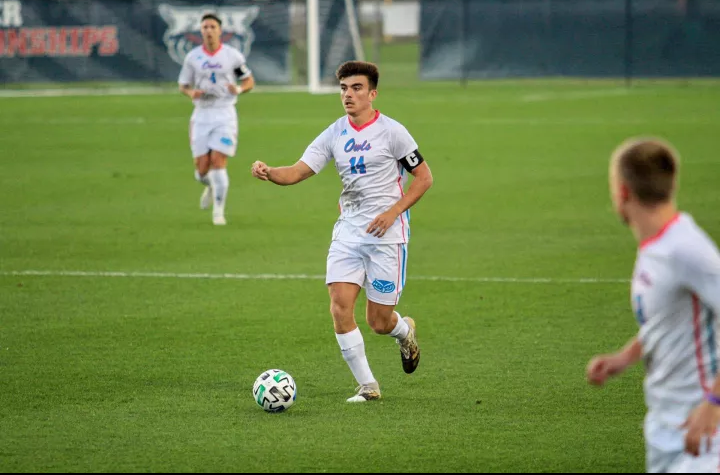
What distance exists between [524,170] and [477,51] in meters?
19.7

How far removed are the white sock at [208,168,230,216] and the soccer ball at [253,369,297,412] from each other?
832 centimetres

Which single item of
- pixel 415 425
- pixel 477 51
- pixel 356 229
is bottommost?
pixel 415 425

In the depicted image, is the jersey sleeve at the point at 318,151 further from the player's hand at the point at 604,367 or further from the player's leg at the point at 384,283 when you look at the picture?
the player's hand at the point at 604,367

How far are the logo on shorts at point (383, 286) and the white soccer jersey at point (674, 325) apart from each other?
3316 mm

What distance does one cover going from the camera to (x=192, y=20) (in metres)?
36.5

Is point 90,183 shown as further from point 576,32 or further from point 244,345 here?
point 576,32

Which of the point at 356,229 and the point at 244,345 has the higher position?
the point at 356,229

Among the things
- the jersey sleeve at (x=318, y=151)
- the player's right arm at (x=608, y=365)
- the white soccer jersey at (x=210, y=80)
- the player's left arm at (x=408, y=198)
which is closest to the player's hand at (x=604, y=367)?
the player's right arm at (x=608, y=365)

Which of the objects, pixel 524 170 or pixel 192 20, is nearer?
pixel 524 170

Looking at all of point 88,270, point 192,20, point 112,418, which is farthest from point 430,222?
point 192,20

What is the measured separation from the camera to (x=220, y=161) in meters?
15.9

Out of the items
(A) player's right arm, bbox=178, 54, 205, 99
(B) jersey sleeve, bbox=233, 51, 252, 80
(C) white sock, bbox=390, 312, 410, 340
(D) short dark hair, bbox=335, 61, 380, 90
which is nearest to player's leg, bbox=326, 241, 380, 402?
(C) white sock, bbox=390, 312, 410, 340

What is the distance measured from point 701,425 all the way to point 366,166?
12.8 ft

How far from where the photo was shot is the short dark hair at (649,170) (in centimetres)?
437
